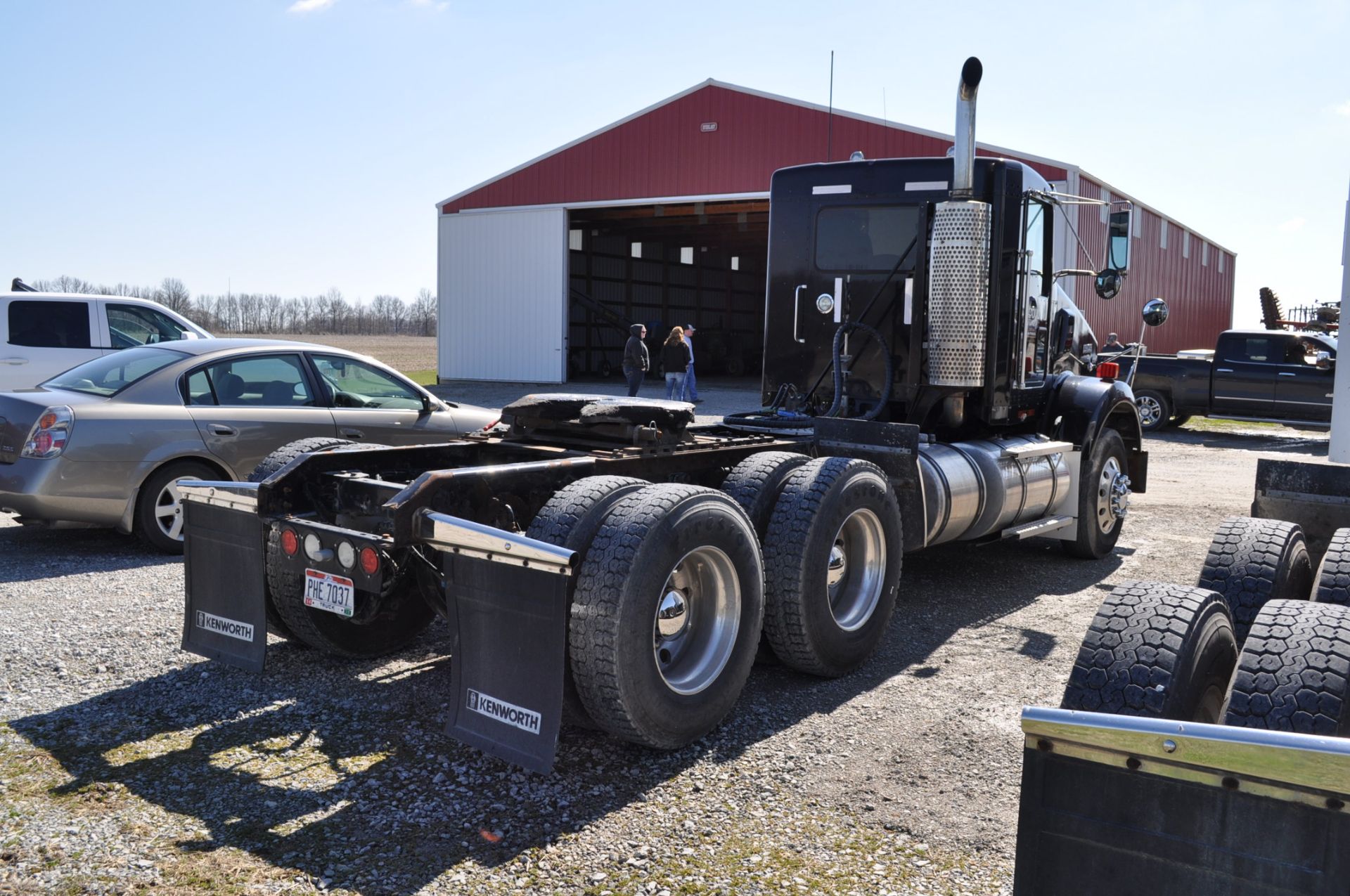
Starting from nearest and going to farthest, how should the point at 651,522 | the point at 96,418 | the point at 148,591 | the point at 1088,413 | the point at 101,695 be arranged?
the point at 651,522 → the point at 101,695 → the point at 148,591 → the point at 96,418 → the point at 1088,413

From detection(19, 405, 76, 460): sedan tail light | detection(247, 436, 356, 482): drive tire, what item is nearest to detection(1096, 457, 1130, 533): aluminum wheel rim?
detection(247, 436, 356, 482): drive tire

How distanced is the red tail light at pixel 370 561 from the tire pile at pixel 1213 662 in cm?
235

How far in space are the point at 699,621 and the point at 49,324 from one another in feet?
29.7

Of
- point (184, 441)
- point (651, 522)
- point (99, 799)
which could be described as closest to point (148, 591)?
point (184, 441)

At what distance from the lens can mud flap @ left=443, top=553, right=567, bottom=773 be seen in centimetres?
348

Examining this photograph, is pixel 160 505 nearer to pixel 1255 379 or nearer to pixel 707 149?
pixel 1255 379

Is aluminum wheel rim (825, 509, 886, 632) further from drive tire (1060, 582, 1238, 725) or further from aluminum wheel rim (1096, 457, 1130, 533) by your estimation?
aluminum wheel rim (1096, 457, 1130, 533)

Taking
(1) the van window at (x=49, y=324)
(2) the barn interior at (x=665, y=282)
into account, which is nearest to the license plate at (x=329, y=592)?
(1) the van window at (x=49, y=324)

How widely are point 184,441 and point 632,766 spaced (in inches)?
188

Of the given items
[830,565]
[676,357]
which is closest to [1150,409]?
[676,357]

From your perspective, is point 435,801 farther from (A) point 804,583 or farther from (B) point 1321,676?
(B) point 1321,676

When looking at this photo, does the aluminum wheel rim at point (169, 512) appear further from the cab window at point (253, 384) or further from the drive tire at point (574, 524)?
the drive tire at point (574, 524)

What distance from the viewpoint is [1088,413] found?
25.5 ft

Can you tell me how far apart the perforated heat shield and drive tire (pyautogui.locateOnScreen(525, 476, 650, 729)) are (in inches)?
131
